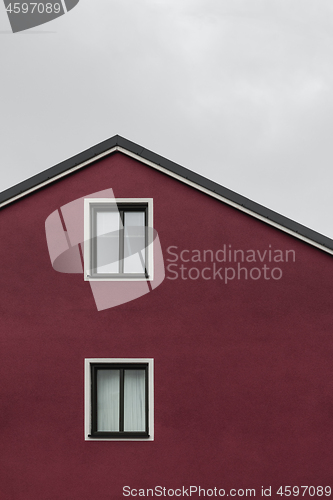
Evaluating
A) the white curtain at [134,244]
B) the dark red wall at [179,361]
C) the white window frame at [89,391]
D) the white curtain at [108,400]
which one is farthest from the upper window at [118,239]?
the white curtain at [108,400]

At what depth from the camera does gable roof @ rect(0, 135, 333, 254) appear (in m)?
9.30

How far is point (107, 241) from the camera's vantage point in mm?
9531

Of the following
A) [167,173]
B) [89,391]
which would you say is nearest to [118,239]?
[167,173]

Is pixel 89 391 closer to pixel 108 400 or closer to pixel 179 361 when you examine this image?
pixel 108 400

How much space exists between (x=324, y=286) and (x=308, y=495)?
392 centimetres

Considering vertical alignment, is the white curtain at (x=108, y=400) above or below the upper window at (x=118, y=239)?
below

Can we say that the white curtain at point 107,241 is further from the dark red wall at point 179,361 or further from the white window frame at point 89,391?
the white window frame at point 89,391

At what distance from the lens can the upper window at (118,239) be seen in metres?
9.41

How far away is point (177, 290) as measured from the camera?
9.34 meters

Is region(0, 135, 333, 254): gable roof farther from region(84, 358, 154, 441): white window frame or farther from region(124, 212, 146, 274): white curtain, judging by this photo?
region(84, 358, 154, 441): white window frame

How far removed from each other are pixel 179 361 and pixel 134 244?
98.0 inches

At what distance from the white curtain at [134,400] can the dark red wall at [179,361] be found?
32 centimetres

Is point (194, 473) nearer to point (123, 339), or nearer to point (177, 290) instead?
point (123, 339)

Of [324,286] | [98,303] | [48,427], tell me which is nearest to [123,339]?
[98,303]
